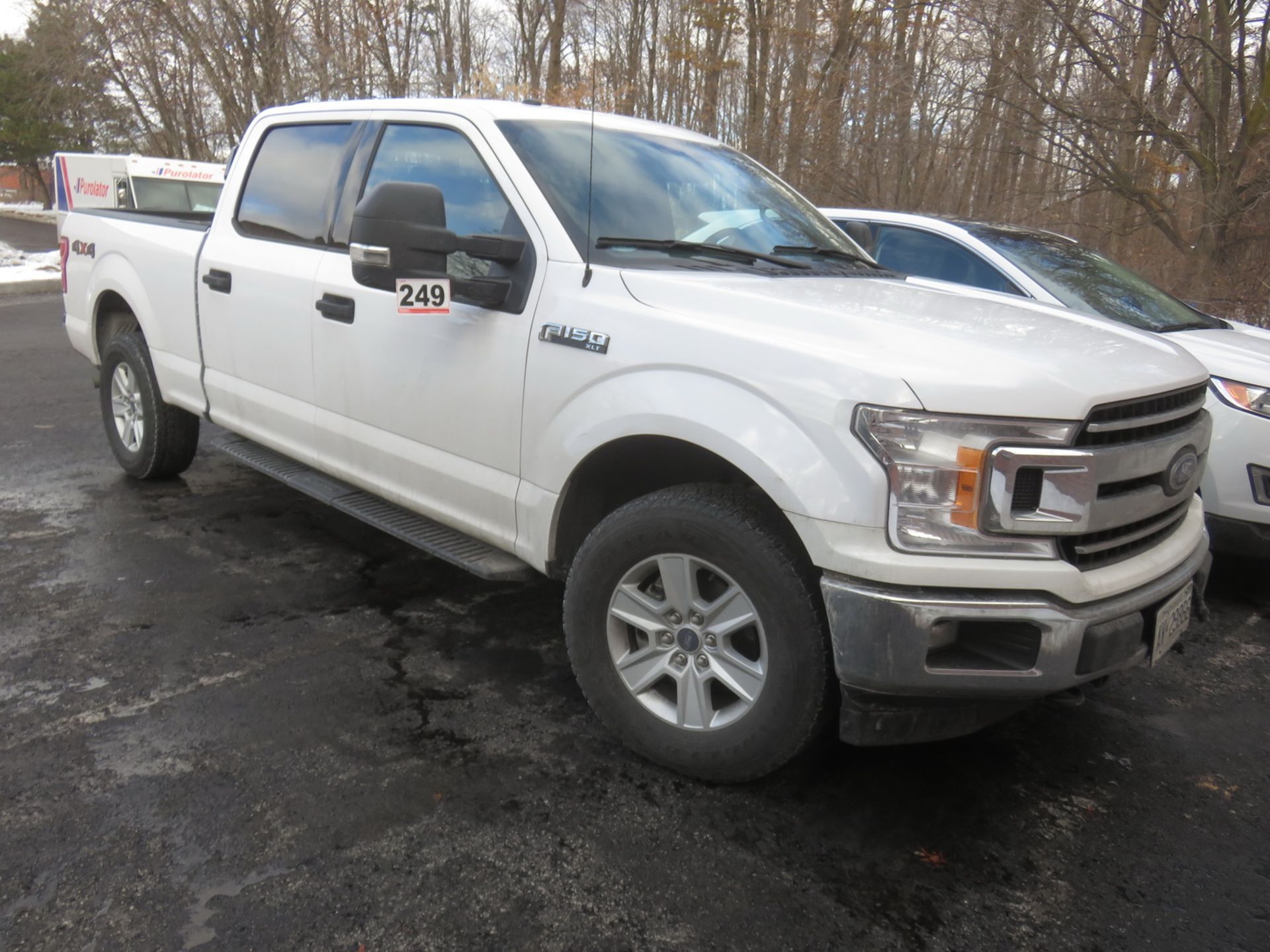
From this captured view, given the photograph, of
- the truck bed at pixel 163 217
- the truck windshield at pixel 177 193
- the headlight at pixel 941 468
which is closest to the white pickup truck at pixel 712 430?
the headlight at pixel 941 468

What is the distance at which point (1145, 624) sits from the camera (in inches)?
Result: 108

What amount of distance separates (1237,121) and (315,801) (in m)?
9.85

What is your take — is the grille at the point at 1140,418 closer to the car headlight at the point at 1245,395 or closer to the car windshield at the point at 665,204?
the car windshield at the point at 665,204

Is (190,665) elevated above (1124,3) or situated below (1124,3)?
below

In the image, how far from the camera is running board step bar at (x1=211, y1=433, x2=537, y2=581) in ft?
11.8

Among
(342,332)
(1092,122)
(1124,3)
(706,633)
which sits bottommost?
(706,633)

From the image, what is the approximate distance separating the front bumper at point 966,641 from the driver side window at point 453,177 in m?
1.75

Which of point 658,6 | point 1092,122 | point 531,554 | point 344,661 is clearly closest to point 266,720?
point 344,661

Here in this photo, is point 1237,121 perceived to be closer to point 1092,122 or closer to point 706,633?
point 1092,122

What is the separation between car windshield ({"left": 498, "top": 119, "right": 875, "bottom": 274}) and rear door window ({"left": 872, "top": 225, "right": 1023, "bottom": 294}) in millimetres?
1694

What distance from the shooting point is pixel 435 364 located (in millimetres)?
3672

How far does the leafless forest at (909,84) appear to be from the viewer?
9.25 m

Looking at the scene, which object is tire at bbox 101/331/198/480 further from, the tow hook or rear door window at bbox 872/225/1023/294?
the tow hook

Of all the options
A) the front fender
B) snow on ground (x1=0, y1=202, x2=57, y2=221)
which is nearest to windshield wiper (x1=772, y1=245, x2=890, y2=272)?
the front fender
